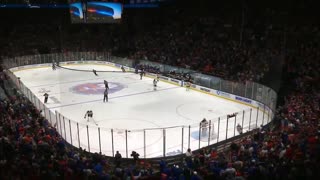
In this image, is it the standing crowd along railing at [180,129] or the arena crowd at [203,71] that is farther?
the standing crowd along railing at [180,129]

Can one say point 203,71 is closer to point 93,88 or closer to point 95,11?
point 93,88

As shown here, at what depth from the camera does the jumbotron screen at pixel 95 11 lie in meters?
31.8

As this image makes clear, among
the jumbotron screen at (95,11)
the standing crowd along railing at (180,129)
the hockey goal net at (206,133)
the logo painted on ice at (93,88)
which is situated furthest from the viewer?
the jumbotron screen at (95,11)

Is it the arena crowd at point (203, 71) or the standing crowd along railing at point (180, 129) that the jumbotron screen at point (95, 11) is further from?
the standing crowd along railing at point (180, 129)

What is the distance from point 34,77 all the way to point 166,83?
1251 cm

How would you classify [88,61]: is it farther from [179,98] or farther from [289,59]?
[289,59]

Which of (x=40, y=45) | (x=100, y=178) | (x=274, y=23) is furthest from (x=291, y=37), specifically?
(x=40, y=45)

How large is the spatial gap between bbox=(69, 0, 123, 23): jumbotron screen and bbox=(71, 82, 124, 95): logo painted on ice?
6.14m

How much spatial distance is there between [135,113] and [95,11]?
14.5 meters

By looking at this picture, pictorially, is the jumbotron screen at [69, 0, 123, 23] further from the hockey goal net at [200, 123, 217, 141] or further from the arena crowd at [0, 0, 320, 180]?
the hockey goal net at [200, 123, 217, 141]

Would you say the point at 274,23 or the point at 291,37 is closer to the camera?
the point at 291,37

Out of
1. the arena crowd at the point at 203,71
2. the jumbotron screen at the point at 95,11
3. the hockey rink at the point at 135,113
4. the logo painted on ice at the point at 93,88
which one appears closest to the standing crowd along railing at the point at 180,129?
the hockey rink at the point at 135,113

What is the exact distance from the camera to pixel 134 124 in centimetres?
1908

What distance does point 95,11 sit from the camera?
3212 centimetres
